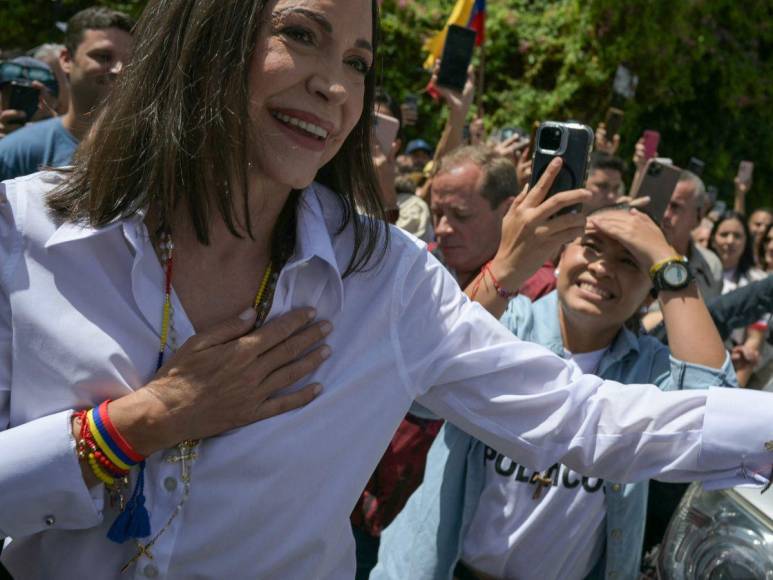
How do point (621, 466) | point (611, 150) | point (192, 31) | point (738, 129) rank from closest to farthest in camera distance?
point (192, 31)
point (621, 466)
point (611, 150)
point (738, 129)

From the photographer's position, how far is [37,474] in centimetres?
165

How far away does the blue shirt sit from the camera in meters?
3.82

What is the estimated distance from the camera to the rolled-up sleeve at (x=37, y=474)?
5.41ft

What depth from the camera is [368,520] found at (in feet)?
10.8

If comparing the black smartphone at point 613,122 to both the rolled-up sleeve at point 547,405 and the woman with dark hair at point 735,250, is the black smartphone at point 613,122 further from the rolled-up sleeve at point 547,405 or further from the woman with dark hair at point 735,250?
the rolled-up sleeve at point 547,405

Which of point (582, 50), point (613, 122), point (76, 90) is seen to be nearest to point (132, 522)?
point (76, 90)

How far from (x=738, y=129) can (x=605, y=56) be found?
12.3 feet

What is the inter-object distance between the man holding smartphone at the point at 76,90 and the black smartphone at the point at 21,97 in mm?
240

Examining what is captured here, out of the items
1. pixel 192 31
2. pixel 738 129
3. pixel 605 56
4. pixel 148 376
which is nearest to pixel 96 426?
pixel 148 376

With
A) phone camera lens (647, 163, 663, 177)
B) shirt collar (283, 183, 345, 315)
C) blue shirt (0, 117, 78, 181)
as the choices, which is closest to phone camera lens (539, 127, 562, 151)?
shirt collar (283, 183, 345, 315)

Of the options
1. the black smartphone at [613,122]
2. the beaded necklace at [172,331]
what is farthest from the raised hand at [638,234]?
the black smartphone at [613,122]

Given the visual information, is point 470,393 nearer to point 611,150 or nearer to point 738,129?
point 611,150

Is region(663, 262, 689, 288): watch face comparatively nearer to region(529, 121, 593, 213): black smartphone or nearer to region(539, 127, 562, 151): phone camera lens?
region(529, 121, 593, 213): black smartphone

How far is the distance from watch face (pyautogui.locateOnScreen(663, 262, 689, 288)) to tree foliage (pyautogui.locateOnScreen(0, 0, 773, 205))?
1054cm
